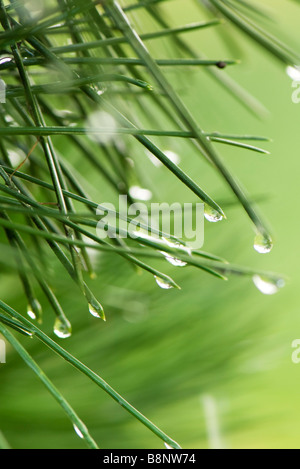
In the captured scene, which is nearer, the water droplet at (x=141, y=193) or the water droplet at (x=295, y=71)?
the water droplet at (x=295, y=71)

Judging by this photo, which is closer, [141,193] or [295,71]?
[295,71]

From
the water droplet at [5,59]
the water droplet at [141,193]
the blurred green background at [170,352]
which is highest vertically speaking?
the water droplet at [141,193]

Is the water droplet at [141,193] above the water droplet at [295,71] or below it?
above

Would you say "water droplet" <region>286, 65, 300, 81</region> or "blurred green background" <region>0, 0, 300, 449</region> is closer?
"water droplet" <region>286, 65, 300, 81</region>

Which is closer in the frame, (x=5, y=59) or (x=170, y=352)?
(x=5, y=59)

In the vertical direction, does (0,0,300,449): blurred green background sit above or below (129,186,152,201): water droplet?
below

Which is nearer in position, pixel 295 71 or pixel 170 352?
pixel 295 71

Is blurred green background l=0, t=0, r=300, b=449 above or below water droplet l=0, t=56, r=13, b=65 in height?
below

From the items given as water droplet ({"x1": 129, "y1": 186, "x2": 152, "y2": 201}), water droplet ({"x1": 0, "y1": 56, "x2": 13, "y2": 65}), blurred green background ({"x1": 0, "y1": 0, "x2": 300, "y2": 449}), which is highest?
water droplet ({"x1": 129, "y1": 186, "x2": 152, "y2": 201})

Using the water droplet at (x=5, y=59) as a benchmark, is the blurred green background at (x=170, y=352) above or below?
below
